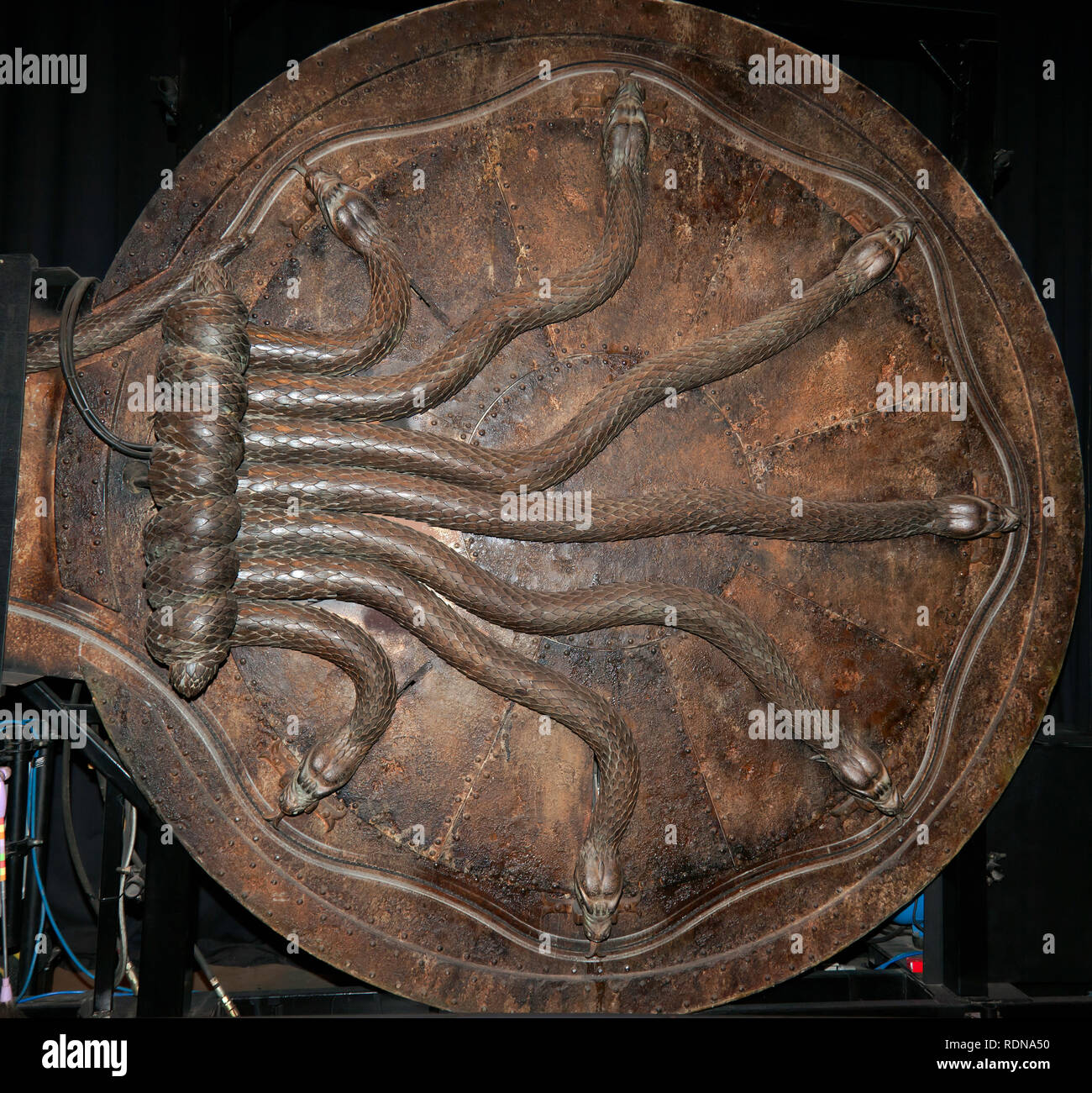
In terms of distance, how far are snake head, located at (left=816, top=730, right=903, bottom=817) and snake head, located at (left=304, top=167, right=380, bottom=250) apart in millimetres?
1930

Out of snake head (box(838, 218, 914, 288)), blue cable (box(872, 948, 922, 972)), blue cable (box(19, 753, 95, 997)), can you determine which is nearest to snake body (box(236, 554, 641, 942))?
blue cable (box(19, 753, 95, 997))

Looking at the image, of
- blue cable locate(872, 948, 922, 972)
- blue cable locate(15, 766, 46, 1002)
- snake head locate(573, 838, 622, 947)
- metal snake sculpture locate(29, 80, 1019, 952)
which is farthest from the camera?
blue cable locate(872, 948, 922, 972)

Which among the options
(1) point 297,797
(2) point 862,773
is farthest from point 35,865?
(2) point 862,773

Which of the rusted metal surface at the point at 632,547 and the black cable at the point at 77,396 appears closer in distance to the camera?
the black cable at the point at 77,396

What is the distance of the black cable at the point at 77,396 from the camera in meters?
2.04

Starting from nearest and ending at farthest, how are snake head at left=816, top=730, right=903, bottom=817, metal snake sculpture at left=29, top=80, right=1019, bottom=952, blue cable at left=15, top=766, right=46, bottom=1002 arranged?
metal snake sculpture at left=29, top=80, right=1019, bottom=952 < snake head at left=816, top=730, right=903, bottom=817 < blue cable at left=15, top=766, right=46, bottom=1002

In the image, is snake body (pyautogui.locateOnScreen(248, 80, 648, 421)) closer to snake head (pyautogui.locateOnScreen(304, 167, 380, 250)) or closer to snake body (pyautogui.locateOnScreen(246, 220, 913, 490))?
snake body (pyautogui.locateOnScreen(246, 220, 913, 490))

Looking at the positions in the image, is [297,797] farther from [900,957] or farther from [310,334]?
[900,957]

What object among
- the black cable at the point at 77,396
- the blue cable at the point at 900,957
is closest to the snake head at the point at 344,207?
the black cable at the point at 77,396

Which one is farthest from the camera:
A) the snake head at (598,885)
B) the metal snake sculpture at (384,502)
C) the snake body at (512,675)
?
the snake head at (598,885)

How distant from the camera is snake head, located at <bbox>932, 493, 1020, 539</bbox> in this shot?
2.52 metres

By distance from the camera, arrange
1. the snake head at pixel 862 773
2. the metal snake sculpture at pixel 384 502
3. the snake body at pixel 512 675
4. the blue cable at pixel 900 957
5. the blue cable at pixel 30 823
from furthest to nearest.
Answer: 1. the blue cable at pixel 900 957
2. the blue cable at pixel 30 823
3. the snake head at pixel 862 773
4. the snake body at pixel 512 675
5. the metal snake sculpture at pixel 384 502

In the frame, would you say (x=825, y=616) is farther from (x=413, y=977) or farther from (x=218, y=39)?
(x=218, y=39)

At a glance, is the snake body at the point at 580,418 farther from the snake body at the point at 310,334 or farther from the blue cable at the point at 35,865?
the blue cable at the point at 35,865
